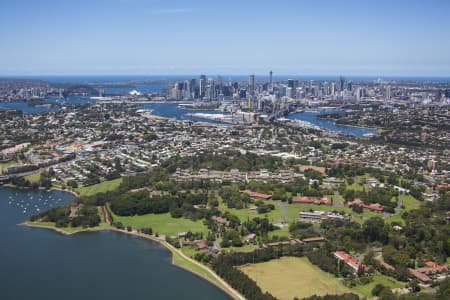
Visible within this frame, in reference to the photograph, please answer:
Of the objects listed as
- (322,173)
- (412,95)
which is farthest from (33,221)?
(412,95)

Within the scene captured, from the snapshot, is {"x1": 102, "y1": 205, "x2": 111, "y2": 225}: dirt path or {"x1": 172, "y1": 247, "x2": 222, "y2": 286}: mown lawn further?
{"x1": 102, "y1": 205, "x2": 111, "y2": 225}: dirt path

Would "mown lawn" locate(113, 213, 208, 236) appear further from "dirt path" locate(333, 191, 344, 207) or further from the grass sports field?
"dirt path" locate(333, 191, 344, 207)

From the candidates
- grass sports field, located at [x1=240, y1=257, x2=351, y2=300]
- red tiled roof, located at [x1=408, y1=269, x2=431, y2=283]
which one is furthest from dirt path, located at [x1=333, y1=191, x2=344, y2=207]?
red tiled roof, located at [x1=408, y1=269, x2=431, y2=283]

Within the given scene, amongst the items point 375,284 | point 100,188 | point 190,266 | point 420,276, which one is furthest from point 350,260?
point 100,188

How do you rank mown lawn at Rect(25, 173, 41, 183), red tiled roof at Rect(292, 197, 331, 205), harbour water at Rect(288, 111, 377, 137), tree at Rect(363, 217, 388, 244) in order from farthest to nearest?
1. harbour water at Rect(288, 111, 377, 137)
2. mown lawn at Rect(25, 173, 41, 183)
3. red tiled roof at Rect(292, 197, 331, 205)
4. tree at Rect(363, 217, 388, 244)

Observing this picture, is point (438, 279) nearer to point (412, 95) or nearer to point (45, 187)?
point (45, 187)

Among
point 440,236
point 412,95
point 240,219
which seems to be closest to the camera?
point 440,236
